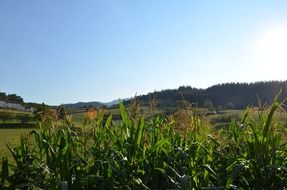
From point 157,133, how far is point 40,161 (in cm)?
132

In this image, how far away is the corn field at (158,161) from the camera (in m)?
3.58

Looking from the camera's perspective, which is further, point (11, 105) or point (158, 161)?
point (11, 105)

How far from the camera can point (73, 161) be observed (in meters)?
4.02

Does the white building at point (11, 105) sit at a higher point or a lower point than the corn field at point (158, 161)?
higher

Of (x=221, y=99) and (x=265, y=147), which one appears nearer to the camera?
(x=265, y=147)

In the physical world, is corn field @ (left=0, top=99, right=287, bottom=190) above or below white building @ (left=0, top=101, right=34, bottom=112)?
below

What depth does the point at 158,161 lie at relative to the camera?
3.78 meters

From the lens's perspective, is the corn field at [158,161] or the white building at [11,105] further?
the white building at [11,105]

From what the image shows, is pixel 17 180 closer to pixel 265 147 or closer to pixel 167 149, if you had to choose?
pixel 167 149

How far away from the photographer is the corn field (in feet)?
11.7

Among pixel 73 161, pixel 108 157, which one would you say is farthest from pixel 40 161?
pixel 108 157

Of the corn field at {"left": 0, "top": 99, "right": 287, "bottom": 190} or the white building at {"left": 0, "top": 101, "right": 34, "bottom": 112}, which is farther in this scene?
the white building at {"left": 0, "top": 101, "right": 34, "bottom": 112}

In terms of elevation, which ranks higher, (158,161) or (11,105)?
(11,105)

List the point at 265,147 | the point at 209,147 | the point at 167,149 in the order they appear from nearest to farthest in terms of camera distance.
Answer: the point at 265,147 → the point at 167,149 → the point at 209,147
